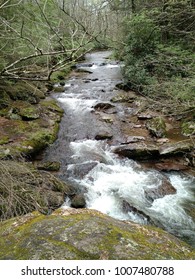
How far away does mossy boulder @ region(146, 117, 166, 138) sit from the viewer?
27.6 feet

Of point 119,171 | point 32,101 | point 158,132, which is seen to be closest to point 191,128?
point 158,132

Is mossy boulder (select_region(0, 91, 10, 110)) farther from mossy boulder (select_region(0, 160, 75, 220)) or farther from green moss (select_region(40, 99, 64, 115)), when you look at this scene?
mossy boulder (select_region(0, 160, 75, 220))

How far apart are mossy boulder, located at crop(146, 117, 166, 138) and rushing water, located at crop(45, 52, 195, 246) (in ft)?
3.94

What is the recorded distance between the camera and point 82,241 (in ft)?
7.21

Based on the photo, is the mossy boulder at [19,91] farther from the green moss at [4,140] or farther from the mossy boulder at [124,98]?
the mossy boulder at [124,98]

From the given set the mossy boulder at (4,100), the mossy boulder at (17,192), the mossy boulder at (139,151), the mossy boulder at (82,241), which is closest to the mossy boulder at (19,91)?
the mossy boulder at (4,100)

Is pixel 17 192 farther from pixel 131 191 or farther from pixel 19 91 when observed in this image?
pixel 19 91

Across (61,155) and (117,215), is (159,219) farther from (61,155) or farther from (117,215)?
(61,155)

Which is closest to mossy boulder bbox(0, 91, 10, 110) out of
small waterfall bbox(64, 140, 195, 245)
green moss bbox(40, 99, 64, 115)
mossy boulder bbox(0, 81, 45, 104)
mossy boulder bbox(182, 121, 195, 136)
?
mossy boulder bbox(0, 81, 45, 104)

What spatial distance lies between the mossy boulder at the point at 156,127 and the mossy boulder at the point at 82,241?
6.02m

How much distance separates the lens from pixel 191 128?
8.33m

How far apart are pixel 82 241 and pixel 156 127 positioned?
6.92 meters

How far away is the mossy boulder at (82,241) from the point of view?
2066 mm
